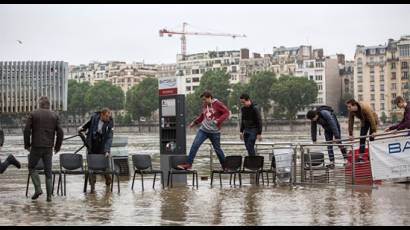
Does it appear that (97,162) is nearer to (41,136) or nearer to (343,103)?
(41,136)

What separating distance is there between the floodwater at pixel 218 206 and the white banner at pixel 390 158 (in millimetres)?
254

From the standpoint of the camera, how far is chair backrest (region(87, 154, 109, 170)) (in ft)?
48.9

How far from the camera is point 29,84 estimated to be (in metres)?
26.1

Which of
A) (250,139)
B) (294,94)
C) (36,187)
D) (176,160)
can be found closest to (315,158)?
(250,139)

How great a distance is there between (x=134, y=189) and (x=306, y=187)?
347cm

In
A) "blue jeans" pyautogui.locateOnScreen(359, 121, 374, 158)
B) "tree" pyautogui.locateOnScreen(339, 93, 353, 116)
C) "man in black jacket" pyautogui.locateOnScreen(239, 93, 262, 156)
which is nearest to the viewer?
"blue jeans" pyautogui.locateOnScreen(359, 121, 374, 158)

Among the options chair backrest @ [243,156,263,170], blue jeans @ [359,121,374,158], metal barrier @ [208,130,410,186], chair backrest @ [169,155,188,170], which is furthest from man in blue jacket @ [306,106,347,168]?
chair backrest @ [169,155,188,170]

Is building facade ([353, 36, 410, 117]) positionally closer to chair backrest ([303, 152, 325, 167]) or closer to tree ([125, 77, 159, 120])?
tree ([125, 77, 159, 120])

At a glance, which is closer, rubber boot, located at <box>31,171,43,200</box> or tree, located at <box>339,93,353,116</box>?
rubber boot, located at <box>31,171,43,200</box>

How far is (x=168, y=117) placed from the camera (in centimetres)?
1675

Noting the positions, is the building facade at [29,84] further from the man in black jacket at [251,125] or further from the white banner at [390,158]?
the white banner at [390,158]

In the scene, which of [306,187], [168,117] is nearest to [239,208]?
[306,187]

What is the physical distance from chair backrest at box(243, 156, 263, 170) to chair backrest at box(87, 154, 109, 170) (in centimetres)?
290

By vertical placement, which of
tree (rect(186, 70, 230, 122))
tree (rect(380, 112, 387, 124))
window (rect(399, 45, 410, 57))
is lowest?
tree (rect(380, 112, 387, 124))
